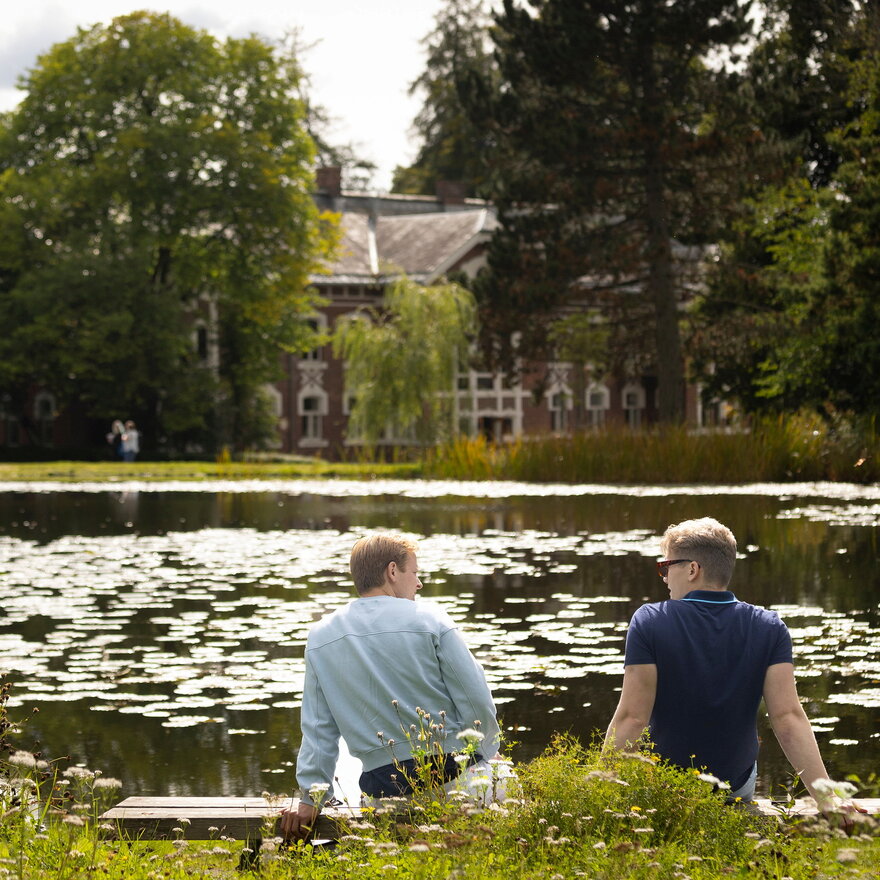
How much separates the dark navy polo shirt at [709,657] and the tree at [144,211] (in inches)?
1829

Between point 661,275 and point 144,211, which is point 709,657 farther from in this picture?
point 144,211

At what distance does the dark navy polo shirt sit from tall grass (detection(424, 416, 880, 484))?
77.2 feet

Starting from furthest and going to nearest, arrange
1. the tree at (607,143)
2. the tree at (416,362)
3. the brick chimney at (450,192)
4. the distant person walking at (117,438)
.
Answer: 1. the brick chimney at (450,192)
2. the distant person walking at (117,438)
3. the tree at (416,362)
4. the tree at (607,143)

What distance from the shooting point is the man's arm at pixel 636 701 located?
445cm

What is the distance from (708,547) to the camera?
14.5 feet

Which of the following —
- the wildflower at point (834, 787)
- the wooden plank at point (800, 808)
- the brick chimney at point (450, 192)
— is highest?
the brick chimney at point (450, 192)

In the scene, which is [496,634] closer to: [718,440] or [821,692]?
[821,692]

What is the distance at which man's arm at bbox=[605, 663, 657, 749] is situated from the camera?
445 centimetres

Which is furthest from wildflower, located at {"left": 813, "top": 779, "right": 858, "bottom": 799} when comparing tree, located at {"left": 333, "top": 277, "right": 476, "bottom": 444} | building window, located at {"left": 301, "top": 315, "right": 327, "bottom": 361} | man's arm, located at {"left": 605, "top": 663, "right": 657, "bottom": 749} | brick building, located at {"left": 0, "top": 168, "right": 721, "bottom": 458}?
building window, located at {"left": 301, "top": 315, "right": 327, "bottom": 361}

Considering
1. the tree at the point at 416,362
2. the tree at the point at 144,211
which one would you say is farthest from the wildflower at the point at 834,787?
the tree at the point at 144,211

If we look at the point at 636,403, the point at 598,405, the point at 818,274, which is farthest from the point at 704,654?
the point at 636,403

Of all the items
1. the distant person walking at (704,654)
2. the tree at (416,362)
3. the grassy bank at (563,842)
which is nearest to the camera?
the grassy bank at (563,842)

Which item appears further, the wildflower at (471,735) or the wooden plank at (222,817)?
the wooden plank at (222,817)

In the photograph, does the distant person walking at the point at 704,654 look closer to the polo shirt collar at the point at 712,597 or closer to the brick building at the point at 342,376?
the polo shirt collar at the point at 712,597
